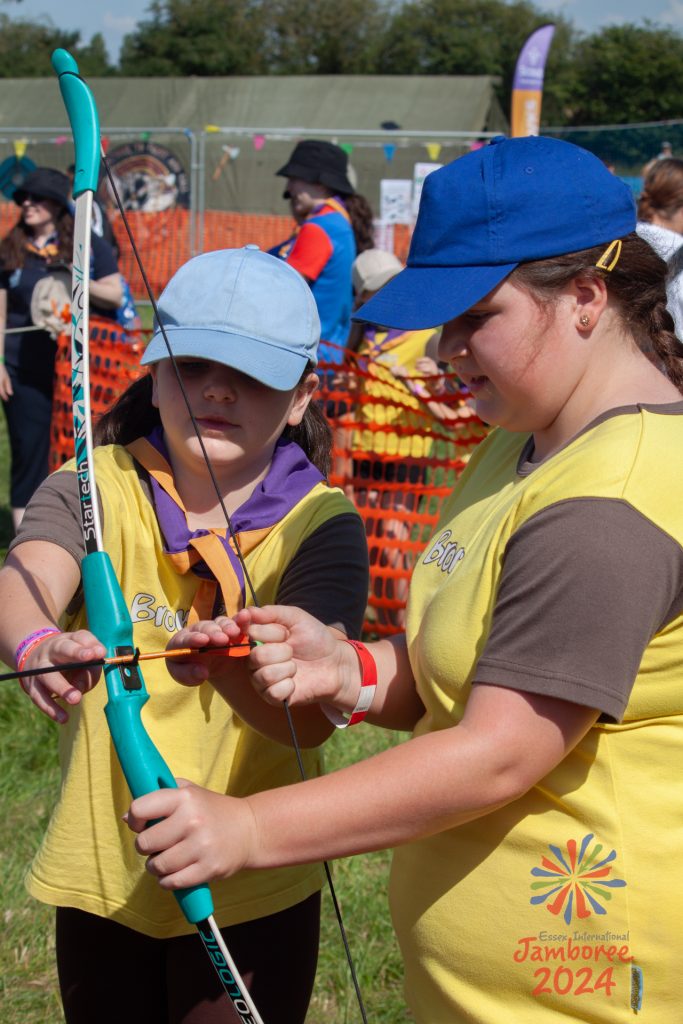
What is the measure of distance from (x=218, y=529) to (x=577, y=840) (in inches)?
32.6

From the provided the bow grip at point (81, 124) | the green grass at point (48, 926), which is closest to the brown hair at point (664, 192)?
the green grass at point (48, 926)

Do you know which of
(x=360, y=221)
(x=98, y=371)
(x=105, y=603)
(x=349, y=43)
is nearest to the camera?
(x=105, y=603)

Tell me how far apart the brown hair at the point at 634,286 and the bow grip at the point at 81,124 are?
2.34ft

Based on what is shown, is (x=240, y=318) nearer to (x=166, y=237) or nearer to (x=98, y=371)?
(x=98, y=371)

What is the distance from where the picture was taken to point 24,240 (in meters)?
6.13

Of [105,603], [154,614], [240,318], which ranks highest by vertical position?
[240,318]

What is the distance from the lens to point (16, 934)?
2984mm

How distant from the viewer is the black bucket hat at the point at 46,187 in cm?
601

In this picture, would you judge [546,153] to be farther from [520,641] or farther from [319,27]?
[319,27]

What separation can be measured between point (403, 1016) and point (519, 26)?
7318 centimetres

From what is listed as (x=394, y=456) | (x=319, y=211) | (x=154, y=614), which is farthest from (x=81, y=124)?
(x=319, y=211)

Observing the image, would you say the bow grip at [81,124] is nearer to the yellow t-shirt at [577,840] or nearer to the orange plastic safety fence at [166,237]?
the yellow t-shirt at [577,840]

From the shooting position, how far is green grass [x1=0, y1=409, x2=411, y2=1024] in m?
→ 2.78

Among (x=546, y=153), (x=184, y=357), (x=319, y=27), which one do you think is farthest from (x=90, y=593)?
(x=319, y=27)
